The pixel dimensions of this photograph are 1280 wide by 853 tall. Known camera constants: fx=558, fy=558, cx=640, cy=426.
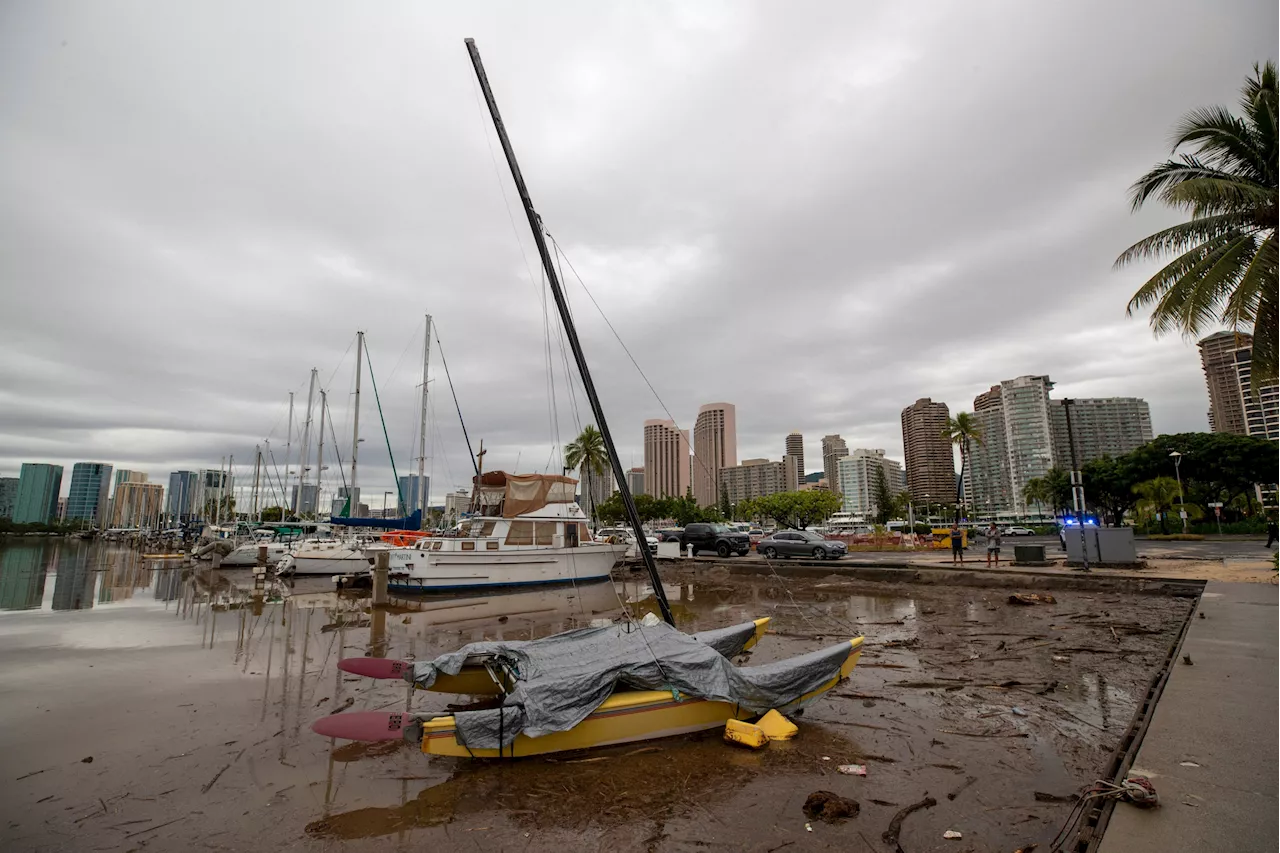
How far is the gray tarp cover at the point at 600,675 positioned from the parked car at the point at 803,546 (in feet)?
65.2

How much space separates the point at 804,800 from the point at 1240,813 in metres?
3.12

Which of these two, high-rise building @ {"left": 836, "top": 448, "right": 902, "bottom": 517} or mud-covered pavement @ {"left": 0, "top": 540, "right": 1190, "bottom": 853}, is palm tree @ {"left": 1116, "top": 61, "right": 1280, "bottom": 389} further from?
high-rise building @ {"left": 836, "top": 448, "right": 902, "bottom": 517}

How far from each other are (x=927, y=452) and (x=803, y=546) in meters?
130

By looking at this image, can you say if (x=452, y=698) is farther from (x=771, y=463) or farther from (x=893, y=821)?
(x=771, y=463)

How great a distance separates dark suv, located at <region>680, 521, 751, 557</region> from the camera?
108ft

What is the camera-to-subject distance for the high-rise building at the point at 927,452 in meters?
139

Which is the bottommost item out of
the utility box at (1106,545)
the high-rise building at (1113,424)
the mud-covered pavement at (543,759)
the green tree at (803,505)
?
the mud-covered pavement at (543,759)

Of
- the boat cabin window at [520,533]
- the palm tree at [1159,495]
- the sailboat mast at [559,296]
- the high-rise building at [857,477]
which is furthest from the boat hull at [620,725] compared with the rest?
the high-rise building at [857,477]

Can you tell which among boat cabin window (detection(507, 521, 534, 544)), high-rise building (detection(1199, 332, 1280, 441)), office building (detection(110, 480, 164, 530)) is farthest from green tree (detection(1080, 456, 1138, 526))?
office building (detection(110, 480, 164, 530))

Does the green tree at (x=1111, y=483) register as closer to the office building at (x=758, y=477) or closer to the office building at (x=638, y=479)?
the office building at (x=638, y=479)

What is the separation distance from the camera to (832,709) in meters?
7.94

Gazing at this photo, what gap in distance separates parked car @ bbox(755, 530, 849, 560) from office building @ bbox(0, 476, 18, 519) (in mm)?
220512

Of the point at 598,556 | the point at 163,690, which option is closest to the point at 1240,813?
the point at 163,690

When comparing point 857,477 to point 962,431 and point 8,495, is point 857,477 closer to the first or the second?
point 962,431
